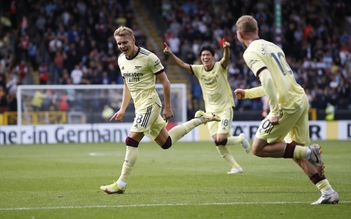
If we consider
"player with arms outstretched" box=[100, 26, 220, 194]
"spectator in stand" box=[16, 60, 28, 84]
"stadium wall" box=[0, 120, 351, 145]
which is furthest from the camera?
"spectator in stand" box=[16, 60, 28, 84]

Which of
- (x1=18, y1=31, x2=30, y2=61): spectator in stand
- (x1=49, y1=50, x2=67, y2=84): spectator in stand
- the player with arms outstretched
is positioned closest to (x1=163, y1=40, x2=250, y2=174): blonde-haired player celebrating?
the player with arms outstretched

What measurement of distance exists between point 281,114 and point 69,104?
60.8 ft

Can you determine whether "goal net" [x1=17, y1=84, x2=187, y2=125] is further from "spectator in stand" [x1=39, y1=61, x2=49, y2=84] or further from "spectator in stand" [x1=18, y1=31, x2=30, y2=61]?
"spectator in stand" [x1=18, y1=31, x2=30, y2=61]

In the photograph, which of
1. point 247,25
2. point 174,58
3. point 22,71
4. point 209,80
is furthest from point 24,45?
point 247,25

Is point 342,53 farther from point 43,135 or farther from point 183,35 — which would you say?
point 43,135

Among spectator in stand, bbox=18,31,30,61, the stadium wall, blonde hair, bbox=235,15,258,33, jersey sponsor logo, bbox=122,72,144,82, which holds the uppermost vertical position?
blonde hair, bbox=235,15,258,33

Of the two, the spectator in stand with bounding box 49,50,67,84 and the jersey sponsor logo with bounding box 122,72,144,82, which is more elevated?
the jersey sponsor logo with bounding box 122,72,144,82

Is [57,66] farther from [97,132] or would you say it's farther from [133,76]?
[133,76]

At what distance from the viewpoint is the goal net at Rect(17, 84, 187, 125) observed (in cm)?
2525

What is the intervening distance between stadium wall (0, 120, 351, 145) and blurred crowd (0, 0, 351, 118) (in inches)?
52.9

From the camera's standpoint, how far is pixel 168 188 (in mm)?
10211

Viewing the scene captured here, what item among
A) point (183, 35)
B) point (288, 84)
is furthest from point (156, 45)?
point (288, 84)

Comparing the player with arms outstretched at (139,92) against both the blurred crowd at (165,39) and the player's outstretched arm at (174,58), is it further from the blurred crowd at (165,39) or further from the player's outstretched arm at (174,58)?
the blurred crowd at (165,39)

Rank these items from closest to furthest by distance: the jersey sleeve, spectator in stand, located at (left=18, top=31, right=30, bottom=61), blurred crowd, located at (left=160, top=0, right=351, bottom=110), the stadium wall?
the jersey sleeve < the stadium wall < blurred crowd, located at (left=160, top=0, right=351, bottom=110) < spectator in stand, located at (left=18, top=31, right=30, bottom=61)
